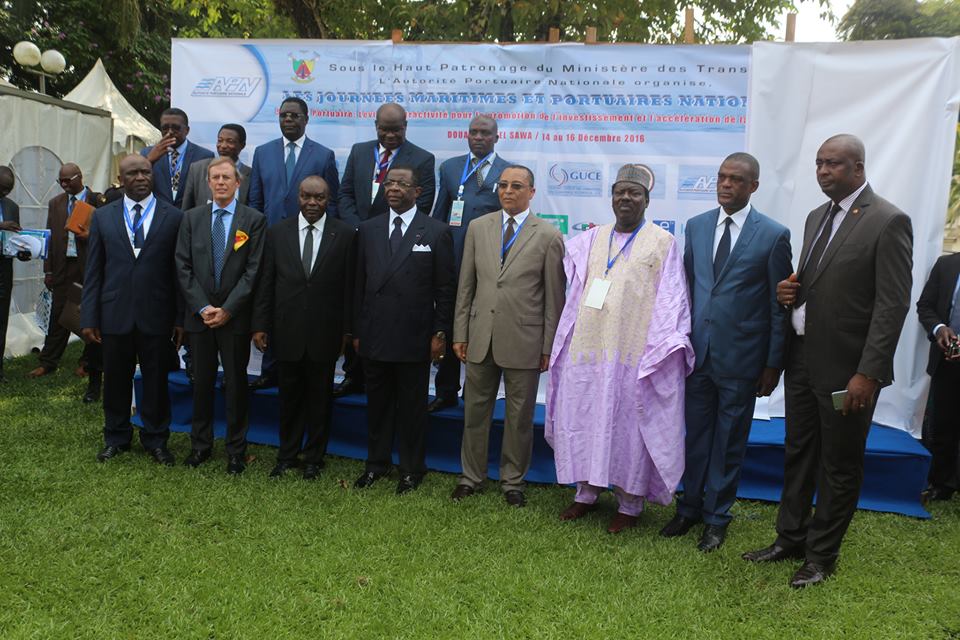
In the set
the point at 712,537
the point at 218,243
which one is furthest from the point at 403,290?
the point at 712,537

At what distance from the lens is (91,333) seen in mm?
5637

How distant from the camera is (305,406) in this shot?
5617 mm

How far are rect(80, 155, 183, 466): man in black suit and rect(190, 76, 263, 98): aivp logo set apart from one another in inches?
62.0

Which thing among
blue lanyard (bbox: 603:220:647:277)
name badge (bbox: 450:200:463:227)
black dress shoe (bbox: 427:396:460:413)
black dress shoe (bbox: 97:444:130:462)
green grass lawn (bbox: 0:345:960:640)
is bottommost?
green grass lawn (bbox: 0:345:960:640)

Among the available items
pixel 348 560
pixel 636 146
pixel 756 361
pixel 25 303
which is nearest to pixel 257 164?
pixel 636 146

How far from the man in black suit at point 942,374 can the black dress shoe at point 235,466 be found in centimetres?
465

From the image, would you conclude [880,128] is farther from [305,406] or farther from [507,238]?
[305,406]

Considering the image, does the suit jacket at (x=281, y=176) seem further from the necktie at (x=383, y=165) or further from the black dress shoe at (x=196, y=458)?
the black dress shoe at (x=196, y=458)

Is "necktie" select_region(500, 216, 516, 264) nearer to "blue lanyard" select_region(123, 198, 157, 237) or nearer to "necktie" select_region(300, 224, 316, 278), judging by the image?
"necktie" select_region(300, 224, 316, 278)

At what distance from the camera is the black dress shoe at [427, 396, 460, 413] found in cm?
590

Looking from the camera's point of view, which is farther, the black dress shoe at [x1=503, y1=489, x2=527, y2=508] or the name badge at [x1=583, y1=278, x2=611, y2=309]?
the black dress shoe at [x1=503, y1=489, x2=527, y2=508]

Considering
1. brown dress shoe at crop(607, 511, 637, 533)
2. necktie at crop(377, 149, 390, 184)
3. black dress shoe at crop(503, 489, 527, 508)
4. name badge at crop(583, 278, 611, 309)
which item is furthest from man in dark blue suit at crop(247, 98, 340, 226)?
brown dress shoe at crop(607, 511, 637, 533)

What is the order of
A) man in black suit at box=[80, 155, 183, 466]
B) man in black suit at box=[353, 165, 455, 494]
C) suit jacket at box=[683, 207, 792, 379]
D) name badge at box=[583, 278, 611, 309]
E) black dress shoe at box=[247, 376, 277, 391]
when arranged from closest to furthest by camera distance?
suit jacket at box=[683, 207, 792, 379], name badge at box=[583, 278, 611, 309], man in black suit at box=[353, 165, 455, 494], man in black suit at box=[80, 155, 183, 466], black dress shoe at box=[247, 376, 277, 391]

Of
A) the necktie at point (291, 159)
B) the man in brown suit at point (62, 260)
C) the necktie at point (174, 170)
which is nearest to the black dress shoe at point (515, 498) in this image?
the necktie at point (291, 159)
